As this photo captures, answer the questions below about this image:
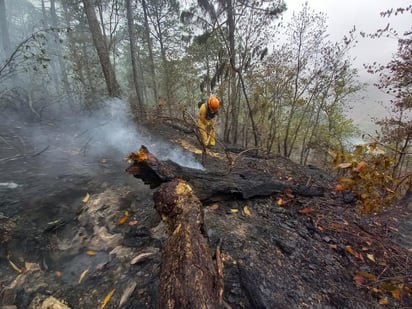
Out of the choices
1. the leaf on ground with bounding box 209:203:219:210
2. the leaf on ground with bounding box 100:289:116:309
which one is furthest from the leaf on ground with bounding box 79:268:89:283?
the leaf on ground with bounding box 209:203:219:210

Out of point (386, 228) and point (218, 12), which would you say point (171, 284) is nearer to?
point (386, 228)

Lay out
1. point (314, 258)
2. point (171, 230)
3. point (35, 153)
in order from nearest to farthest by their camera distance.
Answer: point (171, 230) < point (314, 258) < point (35, 153)

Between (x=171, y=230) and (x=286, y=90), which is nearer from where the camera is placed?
(x=171, y=230)

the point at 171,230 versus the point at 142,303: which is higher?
the point at 171,230

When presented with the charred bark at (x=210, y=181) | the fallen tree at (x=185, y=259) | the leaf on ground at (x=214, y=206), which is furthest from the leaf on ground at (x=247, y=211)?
the fallen tree at (x=185, y=259)

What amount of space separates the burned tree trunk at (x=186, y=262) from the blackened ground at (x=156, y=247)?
18.9 inches

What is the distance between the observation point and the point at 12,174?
3.95 metres

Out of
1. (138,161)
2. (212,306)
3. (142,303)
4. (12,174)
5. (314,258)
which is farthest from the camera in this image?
(12,174)

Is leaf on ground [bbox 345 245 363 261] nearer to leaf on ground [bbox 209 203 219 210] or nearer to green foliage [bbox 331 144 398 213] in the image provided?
green foliage [bbox 331 144 398 213]

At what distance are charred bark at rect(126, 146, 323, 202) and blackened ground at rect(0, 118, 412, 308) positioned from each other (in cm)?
15

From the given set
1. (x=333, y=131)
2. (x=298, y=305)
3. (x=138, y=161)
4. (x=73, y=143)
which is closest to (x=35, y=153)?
(x=73, y=143)

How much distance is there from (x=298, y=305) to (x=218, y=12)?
365 inches

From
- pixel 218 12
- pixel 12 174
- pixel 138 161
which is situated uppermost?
pixel 218 12

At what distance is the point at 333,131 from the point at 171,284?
43.9 ft
